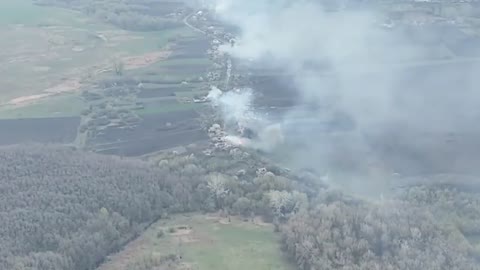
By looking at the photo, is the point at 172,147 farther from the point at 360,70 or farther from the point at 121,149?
the point at 360,70

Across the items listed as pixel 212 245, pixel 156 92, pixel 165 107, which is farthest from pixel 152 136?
pixel 212 245

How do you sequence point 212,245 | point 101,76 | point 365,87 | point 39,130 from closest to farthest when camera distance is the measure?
point 212,245, point 39,130, point 365,87, point 101,76

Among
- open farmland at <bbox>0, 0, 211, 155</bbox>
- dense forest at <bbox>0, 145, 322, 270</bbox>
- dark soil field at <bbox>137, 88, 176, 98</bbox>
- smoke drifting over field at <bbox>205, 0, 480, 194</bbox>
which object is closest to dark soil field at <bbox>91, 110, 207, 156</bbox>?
open farmland at <bbox>0, 0, 211, 155</bbox>

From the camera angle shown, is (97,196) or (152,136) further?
(152,136)

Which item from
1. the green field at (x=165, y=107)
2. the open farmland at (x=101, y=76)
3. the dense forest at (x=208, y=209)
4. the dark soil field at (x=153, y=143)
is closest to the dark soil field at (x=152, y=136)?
the dark soil field at (x=153, y=143)

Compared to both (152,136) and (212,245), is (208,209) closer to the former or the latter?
(212,245)

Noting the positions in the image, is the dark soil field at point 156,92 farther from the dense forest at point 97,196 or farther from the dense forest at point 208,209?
the dense forest at point 208,209
